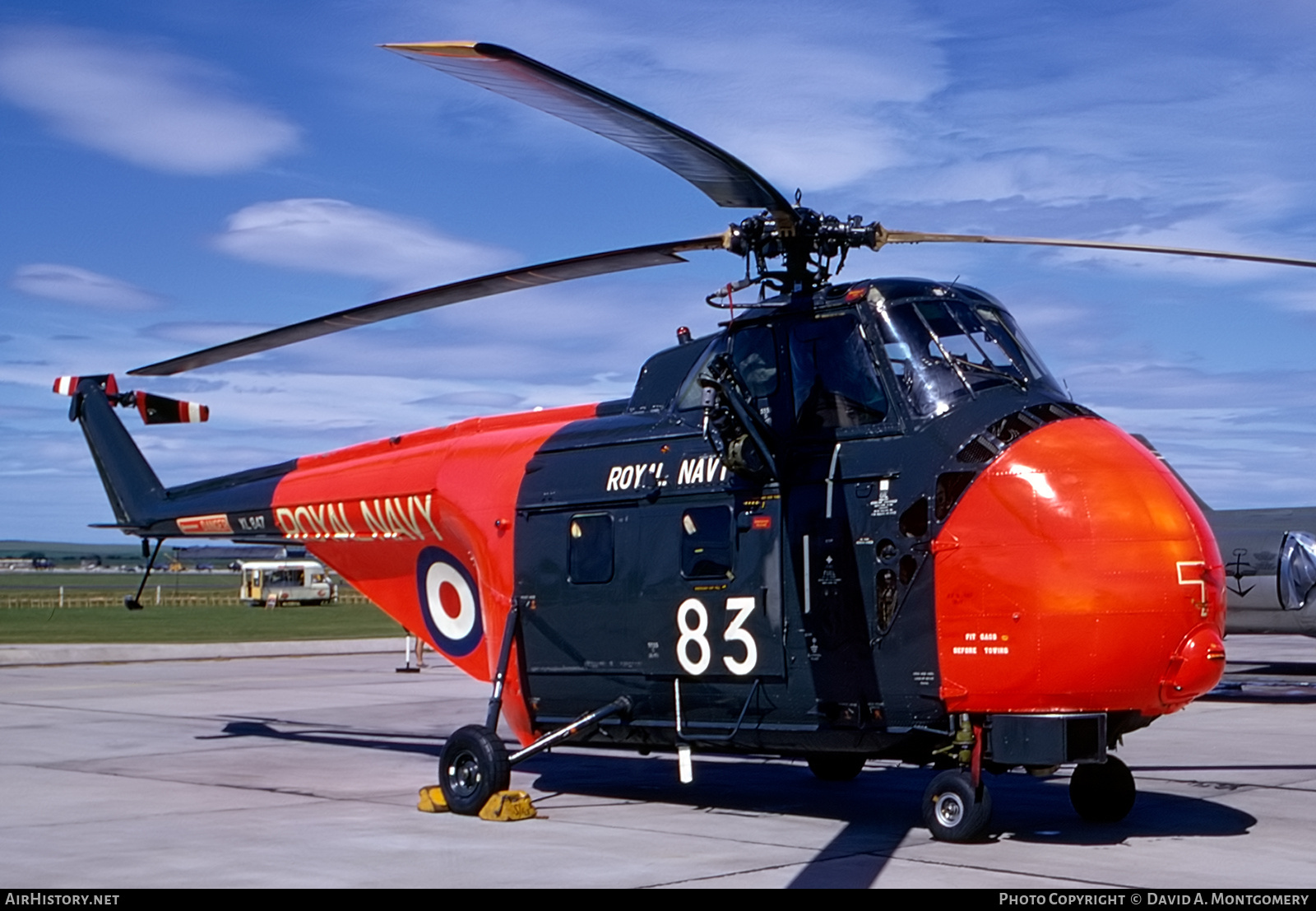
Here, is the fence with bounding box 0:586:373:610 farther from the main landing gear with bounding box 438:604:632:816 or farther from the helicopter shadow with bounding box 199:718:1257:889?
the main landing gear with bounding box 438:604:632:816

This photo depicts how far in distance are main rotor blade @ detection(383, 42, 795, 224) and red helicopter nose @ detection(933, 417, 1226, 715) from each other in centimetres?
264

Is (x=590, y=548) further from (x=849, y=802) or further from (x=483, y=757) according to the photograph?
(x=849, y=802)

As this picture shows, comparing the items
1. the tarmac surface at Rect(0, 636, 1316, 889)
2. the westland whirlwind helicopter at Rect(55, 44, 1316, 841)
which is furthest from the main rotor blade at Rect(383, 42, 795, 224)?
the tarmac surface at Rect(0, 636, 1316, 889)

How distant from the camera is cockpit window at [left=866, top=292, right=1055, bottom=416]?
10383 mm

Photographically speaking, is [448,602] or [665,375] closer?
[665,375]

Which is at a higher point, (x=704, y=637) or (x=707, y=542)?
(x=707, y=542)

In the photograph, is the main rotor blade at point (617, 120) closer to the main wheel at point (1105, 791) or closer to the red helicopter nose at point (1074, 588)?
the red helicopter nose at point (1074, 588)

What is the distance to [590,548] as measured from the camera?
40.5 feet

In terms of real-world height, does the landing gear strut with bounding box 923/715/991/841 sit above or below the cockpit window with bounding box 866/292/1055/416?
below

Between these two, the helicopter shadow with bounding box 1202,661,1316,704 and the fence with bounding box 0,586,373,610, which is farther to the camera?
the fence with bounding box 0,586,373,610

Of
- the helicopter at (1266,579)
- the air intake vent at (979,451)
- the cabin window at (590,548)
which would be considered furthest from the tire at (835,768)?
the helicopter at (1266,579)

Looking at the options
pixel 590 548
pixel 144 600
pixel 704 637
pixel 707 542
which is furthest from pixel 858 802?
pixel 144 600

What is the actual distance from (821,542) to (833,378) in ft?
4.26

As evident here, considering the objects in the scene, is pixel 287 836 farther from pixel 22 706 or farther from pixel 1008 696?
pixel 22 706
